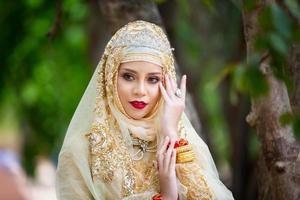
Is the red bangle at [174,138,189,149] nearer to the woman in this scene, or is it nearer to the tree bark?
the woman

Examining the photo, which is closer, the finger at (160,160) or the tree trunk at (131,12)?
the finger at (160,160)

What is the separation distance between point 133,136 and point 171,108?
0.25 metres

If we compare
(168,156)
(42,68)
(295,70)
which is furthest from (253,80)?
(42,68)

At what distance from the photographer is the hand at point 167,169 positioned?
497 centimetres

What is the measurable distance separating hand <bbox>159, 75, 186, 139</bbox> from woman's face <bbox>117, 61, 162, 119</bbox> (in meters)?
0.05

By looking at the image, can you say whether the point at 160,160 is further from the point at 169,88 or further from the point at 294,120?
the point at 294,120

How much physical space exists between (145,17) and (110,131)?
1403mm

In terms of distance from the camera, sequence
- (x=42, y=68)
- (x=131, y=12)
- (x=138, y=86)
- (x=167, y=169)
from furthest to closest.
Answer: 1. (x=42, y=68)
2. (x=131, y=12)
3. (x=138, y=86)
4. (x=167, y=169)

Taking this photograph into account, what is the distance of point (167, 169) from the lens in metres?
4.97

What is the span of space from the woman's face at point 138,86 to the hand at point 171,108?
0.16 ft

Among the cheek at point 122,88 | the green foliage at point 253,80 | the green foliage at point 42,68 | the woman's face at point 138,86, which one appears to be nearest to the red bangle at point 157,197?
the woman's face at point 138,86

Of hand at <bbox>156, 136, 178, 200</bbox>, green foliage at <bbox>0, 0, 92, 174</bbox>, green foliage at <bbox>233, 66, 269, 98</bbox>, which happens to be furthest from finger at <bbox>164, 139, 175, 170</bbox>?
green foliage at <bbox>0, 0, 92, 174</bbox>

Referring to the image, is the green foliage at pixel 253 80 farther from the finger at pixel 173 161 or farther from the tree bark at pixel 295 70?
the tree bark at pixel 295 70

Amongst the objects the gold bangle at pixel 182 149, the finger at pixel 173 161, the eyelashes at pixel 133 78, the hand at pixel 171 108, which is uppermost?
the eyelashes at pixel 133 78
